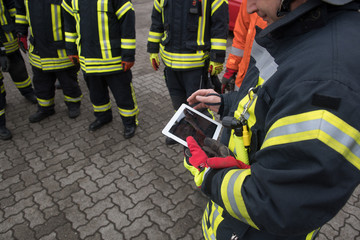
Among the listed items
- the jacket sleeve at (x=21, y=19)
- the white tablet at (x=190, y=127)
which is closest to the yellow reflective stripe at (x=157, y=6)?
the white tablet at (x=190, y=127)

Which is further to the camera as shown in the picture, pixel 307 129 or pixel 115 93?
pixel 115 93

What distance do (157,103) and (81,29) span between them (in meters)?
1.86

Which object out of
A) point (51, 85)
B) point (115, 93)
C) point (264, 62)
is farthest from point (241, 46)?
point (51, 85)

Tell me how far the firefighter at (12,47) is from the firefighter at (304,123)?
3.99m

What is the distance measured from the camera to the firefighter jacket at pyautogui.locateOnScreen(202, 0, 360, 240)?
71 cm

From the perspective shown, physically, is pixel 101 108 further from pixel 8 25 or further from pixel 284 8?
pixel 284 8

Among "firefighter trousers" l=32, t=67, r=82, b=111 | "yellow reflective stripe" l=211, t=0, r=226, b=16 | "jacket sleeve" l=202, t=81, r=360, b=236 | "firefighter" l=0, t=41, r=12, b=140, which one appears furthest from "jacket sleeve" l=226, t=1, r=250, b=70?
"firefighter" l=0, t=41, r=12, b=140

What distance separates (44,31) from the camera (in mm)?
3359

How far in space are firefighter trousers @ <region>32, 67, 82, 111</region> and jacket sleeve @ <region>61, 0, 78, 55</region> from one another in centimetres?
49

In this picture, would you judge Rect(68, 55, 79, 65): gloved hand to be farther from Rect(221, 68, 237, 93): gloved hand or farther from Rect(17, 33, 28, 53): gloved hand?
Rect(221, 68, 237, 93): gloved hand

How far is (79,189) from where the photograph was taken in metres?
2.87

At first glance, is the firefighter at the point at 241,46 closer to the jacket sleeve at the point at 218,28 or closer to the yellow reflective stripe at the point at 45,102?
the jacket sleeve at the point at 218,28

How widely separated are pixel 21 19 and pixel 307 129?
406cm

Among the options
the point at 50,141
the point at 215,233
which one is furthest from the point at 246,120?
the point at 50,141
